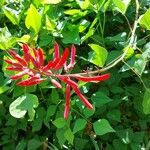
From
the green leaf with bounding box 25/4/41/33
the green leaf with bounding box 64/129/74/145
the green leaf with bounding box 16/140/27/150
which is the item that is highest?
the green leaf with bounding box 25/4/41/33

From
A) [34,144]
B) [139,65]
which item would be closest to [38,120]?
[34,144]

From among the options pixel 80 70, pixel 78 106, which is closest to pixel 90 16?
pixel 80 70

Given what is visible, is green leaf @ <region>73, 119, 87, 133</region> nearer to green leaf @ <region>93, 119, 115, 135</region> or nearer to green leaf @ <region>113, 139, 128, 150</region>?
green leaf @ <region>93, 119, 115, 135</region>

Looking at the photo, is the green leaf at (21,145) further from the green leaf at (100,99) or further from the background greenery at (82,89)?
the green leaf at (100,99)

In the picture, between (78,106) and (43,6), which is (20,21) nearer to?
(43,6)

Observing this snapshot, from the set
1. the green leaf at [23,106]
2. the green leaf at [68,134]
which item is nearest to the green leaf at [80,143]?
the green leaf at [68,134]

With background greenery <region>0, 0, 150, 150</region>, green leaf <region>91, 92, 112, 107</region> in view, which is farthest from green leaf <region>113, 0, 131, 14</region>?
green leaf <region>91, 92, 112, 107</region>
